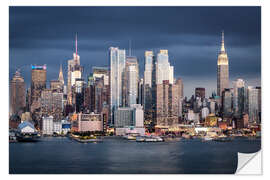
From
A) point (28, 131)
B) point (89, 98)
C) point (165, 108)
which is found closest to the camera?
point (28, 131)

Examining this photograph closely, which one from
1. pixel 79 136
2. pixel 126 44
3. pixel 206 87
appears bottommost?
pixel 79 136

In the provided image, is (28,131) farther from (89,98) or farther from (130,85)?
(89,98)

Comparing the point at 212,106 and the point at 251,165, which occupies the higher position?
the point at 212,106

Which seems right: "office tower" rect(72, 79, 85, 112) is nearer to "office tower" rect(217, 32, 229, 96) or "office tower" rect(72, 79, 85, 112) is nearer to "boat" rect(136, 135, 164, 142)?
"boat" rect(136, 135, 164, 142)

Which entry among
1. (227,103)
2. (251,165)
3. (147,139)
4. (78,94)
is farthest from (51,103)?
(251,165)

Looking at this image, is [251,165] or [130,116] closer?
[251,165]

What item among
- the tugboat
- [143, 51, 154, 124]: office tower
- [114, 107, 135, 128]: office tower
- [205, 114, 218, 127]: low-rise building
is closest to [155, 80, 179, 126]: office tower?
[143, 51, 154, 124]: office tower

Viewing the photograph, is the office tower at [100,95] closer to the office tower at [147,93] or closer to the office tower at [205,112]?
the office tower at [147,93]
